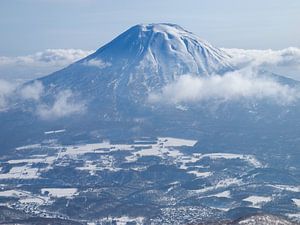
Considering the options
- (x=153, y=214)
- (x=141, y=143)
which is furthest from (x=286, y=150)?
(x=153, y=214)

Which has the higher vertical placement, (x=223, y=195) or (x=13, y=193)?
(x=223, y=195)

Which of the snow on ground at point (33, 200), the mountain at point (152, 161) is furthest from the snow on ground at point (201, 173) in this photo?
the snow on ground at point (33, 200)

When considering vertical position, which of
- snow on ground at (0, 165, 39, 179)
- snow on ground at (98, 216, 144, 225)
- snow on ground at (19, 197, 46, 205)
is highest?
snow on ground at (98, 216, 144, 225)

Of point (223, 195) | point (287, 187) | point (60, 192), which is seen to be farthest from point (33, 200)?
point (287, 187)

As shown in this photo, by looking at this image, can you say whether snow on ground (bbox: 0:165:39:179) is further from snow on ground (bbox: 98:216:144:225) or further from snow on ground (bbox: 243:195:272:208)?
snow on ground (bbox: 243:195:272:208)

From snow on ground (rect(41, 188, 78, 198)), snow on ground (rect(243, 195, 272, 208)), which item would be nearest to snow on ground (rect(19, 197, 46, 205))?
snow on ground (rect(41, 188, 78, 198))

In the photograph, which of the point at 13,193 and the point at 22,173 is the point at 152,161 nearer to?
the point at 22,173

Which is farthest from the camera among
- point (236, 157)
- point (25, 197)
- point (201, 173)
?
point (236, 157)
